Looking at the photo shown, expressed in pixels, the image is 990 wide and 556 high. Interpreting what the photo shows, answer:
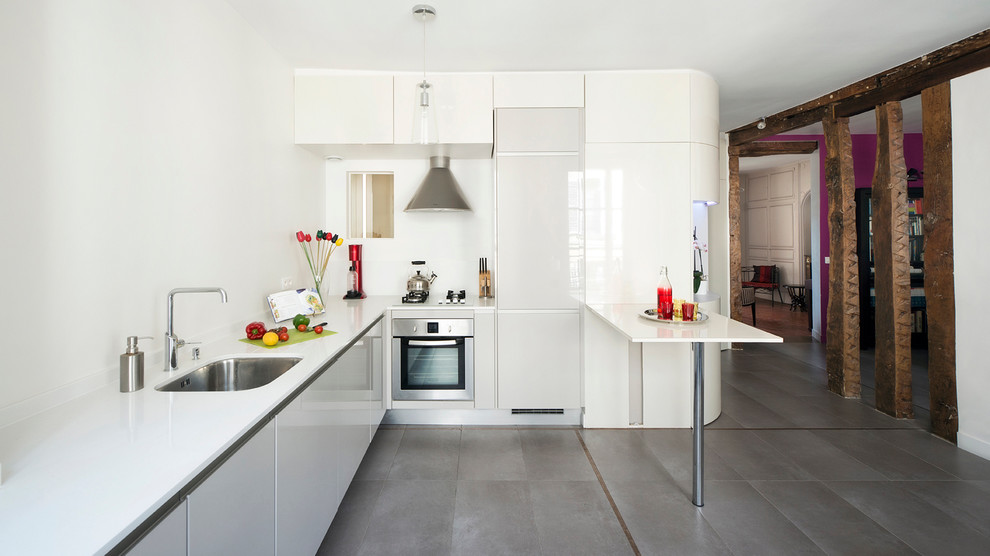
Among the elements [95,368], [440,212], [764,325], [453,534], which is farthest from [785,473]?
[764,325]

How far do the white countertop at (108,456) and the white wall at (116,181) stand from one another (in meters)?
0.22

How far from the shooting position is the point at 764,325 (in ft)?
23.3

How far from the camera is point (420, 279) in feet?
12.0

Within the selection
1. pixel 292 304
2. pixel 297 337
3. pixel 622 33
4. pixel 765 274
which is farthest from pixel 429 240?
pixel 765 274

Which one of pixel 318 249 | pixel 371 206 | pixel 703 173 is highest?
pixel 703 173

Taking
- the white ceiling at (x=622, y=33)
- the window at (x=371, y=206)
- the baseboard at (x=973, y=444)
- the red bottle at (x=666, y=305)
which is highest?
the white ceiling at (x=622, y=33)

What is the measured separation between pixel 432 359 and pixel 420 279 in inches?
26.4

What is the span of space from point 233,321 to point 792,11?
347cm

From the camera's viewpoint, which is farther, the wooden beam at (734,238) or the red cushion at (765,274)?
the red cushion at (765,274)

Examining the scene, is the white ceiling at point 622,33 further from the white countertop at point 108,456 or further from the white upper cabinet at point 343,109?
the white countertop at point 108,456

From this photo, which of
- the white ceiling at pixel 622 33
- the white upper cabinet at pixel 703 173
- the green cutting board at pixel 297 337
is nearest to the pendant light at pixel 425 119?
the white ceiling at pixel 622 33

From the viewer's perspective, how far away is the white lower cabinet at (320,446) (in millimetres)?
1496

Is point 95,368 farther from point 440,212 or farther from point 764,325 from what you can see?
point 764,325

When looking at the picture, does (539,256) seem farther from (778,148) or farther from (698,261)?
(778,148)
